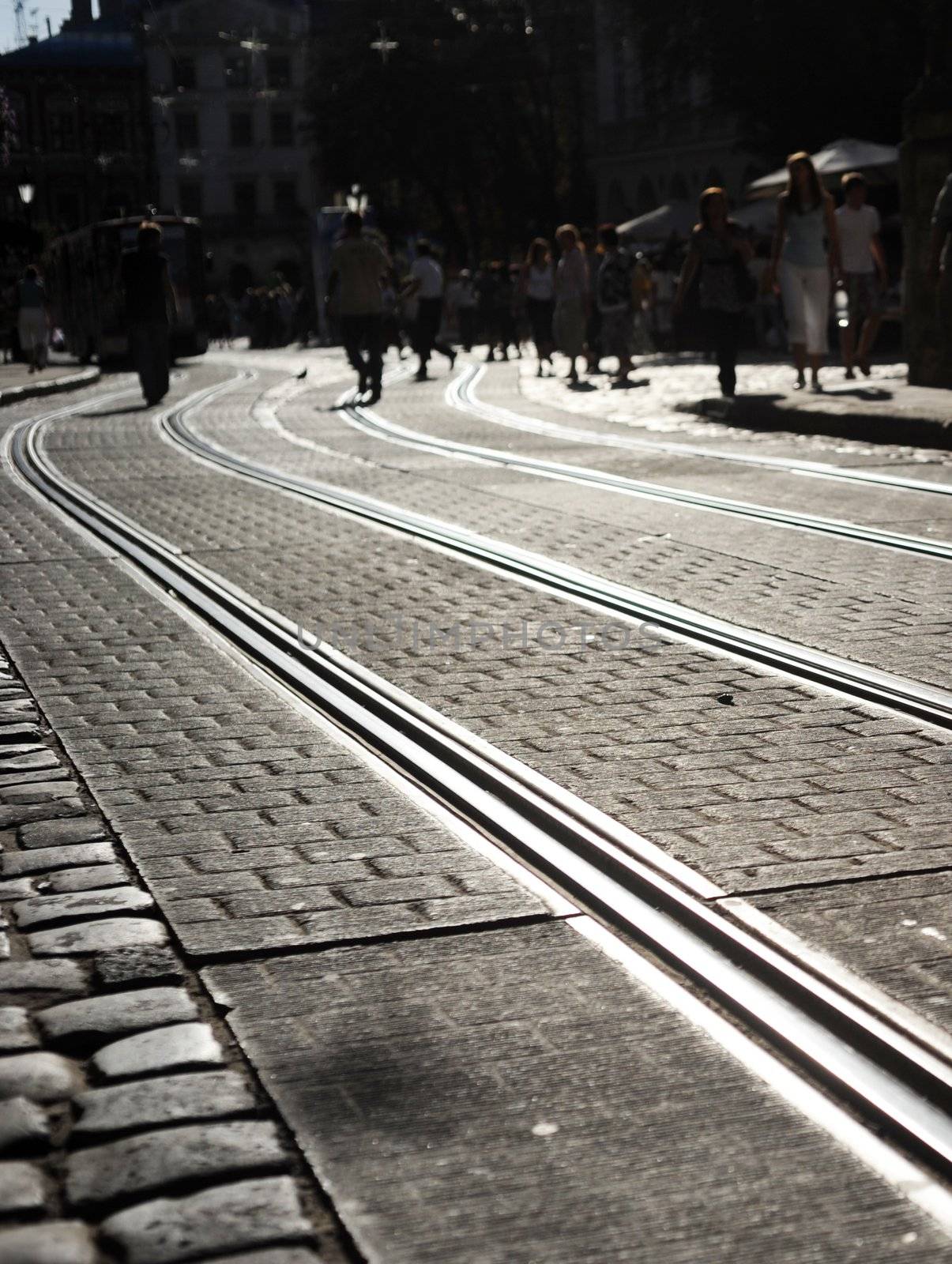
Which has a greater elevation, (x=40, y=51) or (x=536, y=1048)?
(x=40, y=51)

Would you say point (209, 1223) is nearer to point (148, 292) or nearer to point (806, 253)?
point (806, 253)

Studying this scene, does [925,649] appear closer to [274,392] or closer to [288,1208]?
[288,1208]

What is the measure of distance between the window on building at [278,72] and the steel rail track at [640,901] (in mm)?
90086

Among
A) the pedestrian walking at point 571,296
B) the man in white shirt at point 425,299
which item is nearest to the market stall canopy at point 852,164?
the pedestrian walking at point 571,296

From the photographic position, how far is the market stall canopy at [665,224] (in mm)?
37250

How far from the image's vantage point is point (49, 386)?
30.1 m

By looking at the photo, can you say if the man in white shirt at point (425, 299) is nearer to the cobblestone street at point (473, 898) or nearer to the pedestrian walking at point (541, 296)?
the pedestrian walking at point (541, 296)

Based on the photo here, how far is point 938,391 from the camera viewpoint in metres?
16.6

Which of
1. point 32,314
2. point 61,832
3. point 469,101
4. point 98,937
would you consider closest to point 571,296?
point 32,314

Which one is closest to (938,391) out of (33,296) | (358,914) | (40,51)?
(358,914)

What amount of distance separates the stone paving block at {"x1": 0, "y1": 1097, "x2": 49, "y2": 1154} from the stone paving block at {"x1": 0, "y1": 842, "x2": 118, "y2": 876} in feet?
4.33

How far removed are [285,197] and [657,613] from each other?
325 ft

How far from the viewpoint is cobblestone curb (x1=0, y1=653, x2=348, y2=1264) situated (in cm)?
263

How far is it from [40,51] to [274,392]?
66335 millimetres
